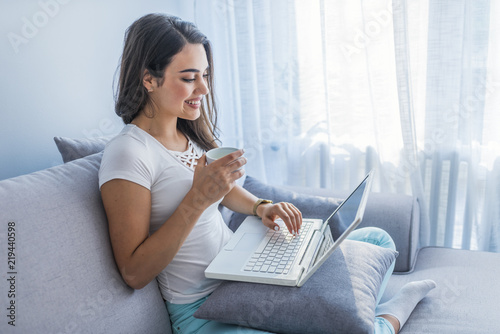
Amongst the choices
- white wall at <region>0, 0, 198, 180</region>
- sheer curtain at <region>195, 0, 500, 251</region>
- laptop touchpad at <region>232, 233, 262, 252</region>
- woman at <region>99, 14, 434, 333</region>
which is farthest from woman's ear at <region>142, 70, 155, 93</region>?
sheer curtain at <region>195, 0, 500, 251</region>

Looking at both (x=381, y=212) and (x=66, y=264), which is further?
(x=381, y=212)

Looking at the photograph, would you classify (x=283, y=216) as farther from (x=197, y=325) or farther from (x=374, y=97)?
(x=374, y=97)

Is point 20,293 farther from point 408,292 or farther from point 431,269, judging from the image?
point 431,269

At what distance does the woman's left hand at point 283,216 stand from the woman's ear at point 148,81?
1.71 ft

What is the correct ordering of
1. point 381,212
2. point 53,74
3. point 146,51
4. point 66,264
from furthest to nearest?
1. point 381,212
2. point 53,74
3. point 146,51
4. point 66,264

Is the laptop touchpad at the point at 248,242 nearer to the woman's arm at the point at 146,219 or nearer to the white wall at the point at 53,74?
the woman's arm at the point at 146,219

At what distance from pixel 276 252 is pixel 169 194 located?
13.5 inches

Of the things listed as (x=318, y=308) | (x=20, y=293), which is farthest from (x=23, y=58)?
(x=318, y=308)

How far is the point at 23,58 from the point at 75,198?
0.54 meters

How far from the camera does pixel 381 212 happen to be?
171cm

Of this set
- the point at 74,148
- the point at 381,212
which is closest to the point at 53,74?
the point at 74,148

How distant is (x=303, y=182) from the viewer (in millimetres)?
2307

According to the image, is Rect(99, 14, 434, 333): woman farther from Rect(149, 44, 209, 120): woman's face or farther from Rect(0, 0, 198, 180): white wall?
Rect(0, 0, 198, 180): white wall

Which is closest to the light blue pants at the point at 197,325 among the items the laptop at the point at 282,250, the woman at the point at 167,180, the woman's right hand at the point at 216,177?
the woman at the point at 167,180
